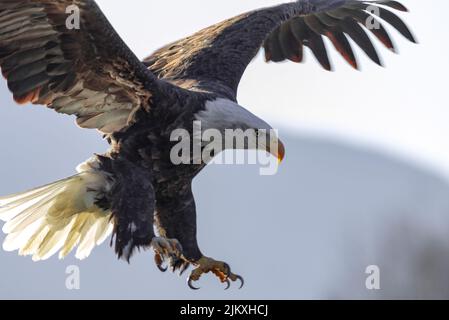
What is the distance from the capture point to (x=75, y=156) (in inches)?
1681

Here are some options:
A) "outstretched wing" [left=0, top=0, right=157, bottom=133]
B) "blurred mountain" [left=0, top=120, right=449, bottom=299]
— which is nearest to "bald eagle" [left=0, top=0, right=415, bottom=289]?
"outstretched wing" [left=0, top=0, right=157, bottom=133]

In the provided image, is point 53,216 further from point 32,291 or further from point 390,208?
point 390,208

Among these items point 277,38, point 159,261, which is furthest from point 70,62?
point 277,38

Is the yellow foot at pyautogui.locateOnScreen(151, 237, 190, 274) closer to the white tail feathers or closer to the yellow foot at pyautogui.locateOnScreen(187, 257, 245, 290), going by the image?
the yellow foot at pyautogui.locateOnScreen(187, 257, 245, 290)

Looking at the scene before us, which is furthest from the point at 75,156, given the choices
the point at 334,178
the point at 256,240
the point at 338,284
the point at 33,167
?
the point at 334,178

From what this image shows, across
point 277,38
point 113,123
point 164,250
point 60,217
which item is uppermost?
point 277,38

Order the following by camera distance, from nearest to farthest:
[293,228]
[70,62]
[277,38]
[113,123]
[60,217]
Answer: [70,62] < [113,123] < [60,217] < [277,38] < [293,228]

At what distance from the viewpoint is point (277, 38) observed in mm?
11344

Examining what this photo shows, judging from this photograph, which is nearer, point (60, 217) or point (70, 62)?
point (70, 62)

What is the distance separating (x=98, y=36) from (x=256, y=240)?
123 ft

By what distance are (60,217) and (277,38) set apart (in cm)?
235

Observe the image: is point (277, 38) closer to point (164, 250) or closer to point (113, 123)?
point (113, 123)

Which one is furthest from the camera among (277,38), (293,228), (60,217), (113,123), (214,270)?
(293,228)

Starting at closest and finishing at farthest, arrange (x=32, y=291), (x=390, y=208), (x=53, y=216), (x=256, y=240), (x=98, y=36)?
(x=98, y=36), (x=53, y=216), (x=32, y=291), (x=390, y=208), (x=256, y=240)
